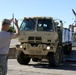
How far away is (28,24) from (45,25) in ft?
3.07

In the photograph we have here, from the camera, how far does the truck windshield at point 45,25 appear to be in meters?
14.8

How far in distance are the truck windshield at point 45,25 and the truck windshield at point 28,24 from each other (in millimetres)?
307

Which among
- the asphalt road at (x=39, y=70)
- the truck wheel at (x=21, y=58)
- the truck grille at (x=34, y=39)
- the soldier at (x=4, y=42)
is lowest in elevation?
the asphalt road at (x=39, y=70)

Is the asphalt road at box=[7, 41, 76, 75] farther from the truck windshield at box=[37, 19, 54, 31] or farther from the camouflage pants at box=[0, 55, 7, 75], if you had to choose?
the camouflage pants at box=[0, 55, 7, 75]

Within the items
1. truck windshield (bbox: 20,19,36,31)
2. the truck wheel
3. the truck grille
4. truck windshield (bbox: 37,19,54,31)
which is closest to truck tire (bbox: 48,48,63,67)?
the truck grille

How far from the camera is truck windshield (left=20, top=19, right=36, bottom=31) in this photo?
1505 centimetres

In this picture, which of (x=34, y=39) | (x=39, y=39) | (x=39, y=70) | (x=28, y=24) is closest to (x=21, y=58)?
(x=34, y=39)

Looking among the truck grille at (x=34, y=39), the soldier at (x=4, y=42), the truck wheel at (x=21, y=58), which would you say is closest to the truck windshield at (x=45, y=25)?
the truck grille at (x=34, y=39)

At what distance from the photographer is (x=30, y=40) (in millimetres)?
14812

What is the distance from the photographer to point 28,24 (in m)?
15.2

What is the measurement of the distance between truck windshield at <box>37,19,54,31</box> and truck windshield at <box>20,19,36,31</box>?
31 centimetres

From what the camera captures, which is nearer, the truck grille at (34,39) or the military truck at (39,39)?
the military truck at (39,39)

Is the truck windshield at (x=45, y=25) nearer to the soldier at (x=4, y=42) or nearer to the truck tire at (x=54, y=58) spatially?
the truck tire at (x=54, y=58)

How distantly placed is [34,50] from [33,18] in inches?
73.9
